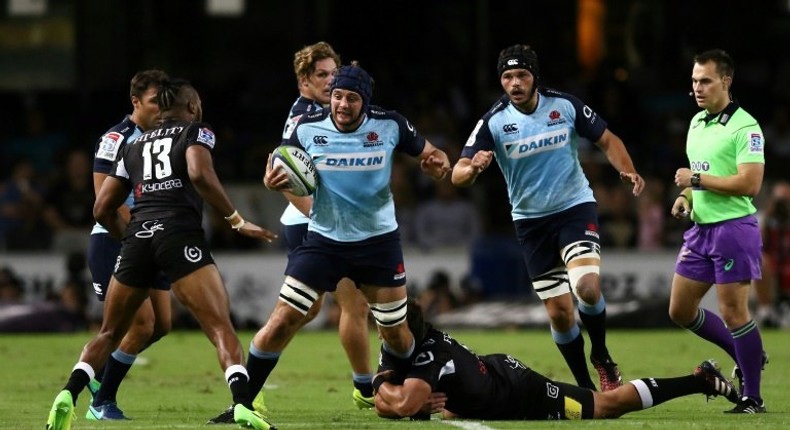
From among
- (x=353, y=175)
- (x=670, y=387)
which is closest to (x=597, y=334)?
(x=670, y=387)

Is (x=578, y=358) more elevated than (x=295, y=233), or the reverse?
(x=295, y=233)

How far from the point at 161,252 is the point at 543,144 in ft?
10.7

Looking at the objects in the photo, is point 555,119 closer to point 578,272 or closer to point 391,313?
point 578,272

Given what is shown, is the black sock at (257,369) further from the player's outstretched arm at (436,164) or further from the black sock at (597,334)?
the black sock at (597,334)

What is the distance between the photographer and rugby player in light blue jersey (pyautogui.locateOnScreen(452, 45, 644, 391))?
38.4 ft

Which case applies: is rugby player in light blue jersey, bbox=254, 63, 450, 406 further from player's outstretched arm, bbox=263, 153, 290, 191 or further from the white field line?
the white field line

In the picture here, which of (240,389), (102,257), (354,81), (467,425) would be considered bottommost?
(467,425)

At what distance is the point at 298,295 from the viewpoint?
10445 mm

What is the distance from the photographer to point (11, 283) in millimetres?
22312

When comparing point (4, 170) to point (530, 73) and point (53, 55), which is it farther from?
point (530, 73)

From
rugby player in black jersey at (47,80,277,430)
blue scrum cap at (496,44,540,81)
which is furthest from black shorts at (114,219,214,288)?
blue scrum cap at (496,44,540,81)

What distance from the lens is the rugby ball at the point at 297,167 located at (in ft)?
34.0

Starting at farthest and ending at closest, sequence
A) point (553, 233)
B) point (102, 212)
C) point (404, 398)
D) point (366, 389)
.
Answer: point (553, 233)
point (366, 389)
point (102, 212)
point (404, 398)

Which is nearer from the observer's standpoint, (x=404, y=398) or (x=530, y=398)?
(x=404, y=398)
